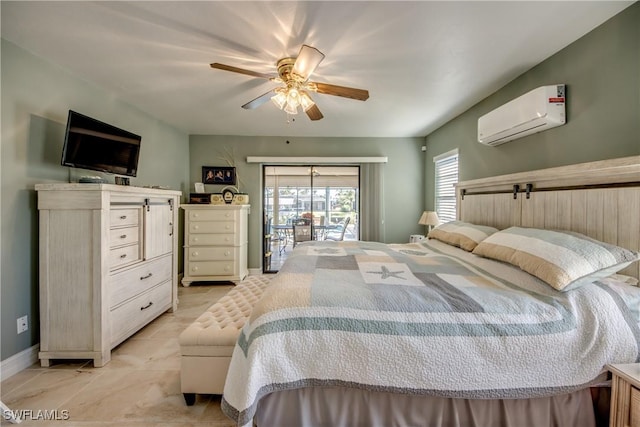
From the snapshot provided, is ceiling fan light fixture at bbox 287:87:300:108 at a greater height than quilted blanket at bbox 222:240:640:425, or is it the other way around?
ceiling fan light fixture at bbox 287:87:300:108

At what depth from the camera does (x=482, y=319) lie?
3.56 feet

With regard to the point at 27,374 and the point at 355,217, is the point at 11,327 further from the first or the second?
the point at 355,217

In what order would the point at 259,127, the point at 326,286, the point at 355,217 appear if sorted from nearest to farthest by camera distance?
the point at 326,286, the point at 259,127, the point at 355,217

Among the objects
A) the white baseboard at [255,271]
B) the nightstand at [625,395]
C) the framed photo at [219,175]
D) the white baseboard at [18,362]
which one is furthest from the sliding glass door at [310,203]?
the nightstand at [625,395]

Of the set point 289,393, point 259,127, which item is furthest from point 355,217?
point 289,393

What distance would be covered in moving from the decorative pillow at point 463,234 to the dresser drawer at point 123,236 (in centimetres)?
291

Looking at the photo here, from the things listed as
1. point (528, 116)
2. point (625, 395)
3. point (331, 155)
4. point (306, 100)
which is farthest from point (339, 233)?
point (625, 395)

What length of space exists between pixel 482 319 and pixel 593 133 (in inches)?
64.2

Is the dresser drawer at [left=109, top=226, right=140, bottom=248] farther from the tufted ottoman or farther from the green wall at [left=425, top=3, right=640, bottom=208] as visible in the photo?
the green wall at [left=425, top=3, right=640, bottom=208]

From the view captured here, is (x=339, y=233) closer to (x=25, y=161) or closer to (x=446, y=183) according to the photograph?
(x=446, y=183)

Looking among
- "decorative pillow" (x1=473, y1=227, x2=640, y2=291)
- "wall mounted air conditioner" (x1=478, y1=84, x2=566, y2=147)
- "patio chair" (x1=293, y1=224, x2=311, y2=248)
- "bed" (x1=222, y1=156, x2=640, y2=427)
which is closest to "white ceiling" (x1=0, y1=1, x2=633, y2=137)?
"wall mounted air conditioner" (x1=478, y1=84, x2=566, y2=147)

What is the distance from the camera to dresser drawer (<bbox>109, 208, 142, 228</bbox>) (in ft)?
6.59

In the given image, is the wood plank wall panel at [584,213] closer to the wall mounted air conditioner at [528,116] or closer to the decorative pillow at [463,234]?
the decorative pillow at [463,234]

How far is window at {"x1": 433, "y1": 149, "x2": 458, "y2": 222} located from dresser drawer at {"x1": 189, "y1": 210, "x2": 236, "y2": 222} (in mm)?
3208
